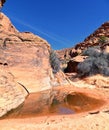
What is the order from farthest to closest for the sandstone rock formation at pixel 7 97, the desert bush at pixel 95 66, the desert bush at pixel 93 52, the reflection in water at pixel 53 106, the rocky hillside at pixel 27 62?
the desert bush at pixel 93 52
the desert bush at pixel 95 66
the rocky hillside at pixel 27 62
the reflection in water at pixel 53 106
the sandstone rock formation at pixel 7 97

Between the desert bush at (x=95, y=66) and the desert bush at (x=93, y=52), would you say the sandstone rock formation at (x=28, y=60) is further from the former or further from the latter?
the desert bush at (x=93, y=52)

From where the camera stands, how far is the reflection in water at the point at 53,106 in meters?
10.6

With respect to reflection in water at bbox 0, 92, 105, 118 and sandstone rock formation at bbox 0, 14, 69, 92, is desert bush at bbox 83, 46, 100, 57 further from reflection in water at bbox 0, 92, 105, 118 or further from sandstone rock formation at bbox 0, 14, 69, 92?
reflection in water at bbox 0, 92, 105, 118

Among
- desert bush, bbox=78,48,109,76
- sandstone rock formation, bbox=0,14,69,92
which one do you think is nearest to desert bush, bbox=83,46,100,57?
desert bush, bbox=78,48,109,76

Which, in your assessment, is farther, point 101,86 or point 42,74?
point 101,86

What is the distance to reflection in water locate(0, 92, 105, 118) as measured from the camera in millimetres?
10634

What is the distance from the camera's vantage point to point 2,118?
31.4 feet

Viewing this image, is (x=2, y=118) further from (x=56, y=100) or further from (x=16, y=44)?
(x=16, y=44)

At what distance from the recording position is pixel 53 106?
40.1 ft

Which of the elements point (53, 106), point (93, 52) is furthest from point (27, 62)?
point (93, 52)

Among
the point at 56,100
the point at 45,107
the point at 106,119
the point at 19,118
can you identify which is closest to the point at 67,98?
the point at 56,100

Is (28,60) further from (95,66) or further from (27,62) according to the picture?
(95,66)

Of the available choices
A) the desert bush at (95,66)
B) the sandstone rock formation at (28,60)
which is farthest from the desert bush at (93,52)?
the sandstone rock formation at (28,60)

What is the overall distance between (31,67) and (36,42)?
2.84 m
